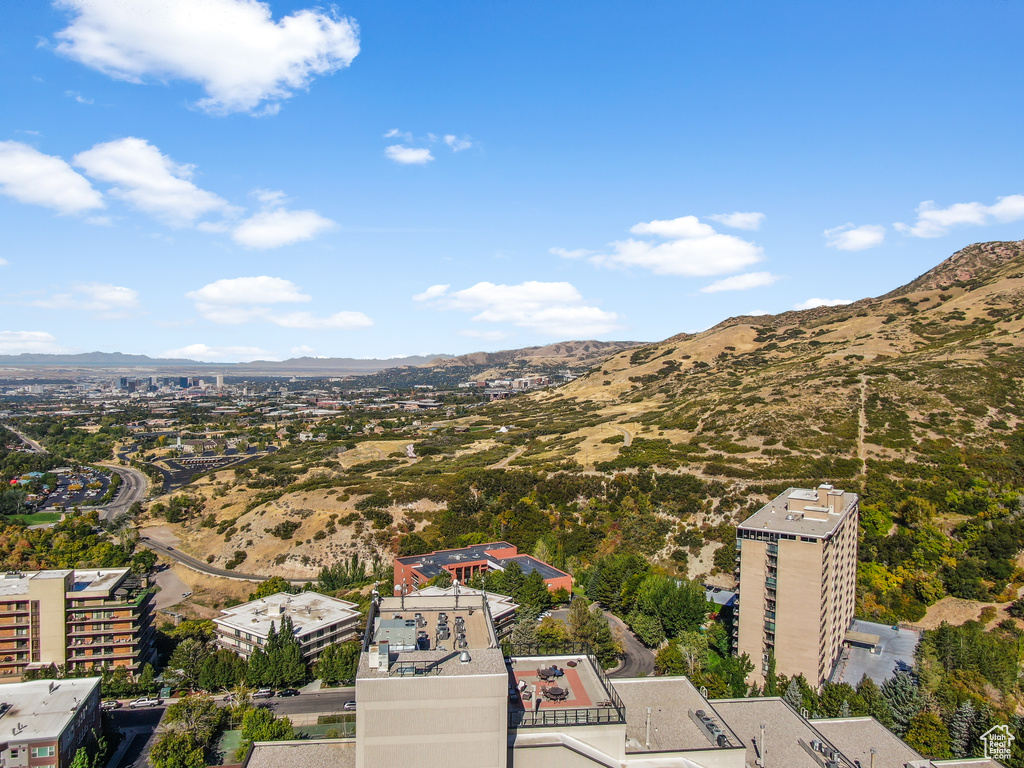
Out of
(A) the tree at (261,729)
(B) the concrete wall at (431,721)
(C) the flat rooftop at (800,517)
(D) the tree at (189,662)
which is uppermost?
(C) the flat rooftop at (800,517)

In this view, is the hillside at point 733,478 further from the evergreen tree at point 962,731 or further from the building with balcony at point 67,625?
the building with balcony at point 67,625

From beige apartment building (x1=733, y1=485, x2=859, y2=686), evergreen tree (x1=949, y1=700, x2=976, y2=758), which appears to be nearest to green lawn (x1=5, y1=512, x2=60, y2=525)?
beige apartment building (x1=733, y1=485, x2=859, y2=686)

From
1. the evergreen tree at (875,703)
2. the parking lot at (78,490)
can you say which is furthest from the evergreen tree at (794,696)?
the parking lot at (78,490)

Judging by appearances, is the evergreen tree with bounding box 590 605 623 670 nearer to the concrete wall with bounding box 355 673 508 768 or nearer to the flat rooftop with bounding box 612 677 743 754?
the flat rooftop with bounding box 612 677 743 754

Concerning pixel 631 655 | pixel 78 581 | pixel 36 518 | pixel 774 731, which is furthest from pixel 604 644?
pixel 36 518

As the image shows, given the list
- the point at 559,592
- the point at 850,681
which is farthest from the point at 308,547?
the point at 850,681

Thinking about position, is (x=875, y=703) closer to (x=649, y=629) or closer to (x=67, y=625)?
(x=649, y=629)

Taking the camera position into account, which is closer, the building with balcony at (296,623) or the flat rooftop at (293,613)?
the building with balcony at (296,623)
